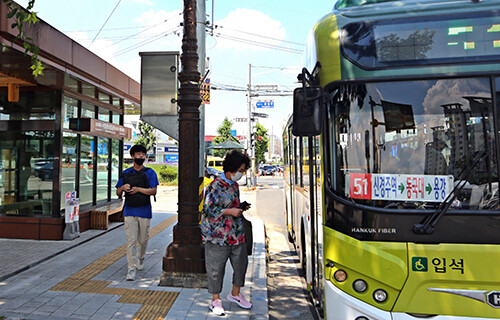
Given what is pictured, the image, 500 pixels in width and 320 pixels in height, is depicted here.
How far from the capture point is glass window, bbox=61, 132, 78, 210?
789 cm

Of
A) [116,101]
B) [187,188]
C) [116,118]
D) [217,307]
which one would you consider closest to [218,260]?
[217,307]

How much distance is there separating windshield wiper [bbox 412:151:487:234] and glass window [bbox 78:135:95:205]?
8369 millimetres

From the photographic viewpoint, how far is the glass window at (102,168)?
9.76m

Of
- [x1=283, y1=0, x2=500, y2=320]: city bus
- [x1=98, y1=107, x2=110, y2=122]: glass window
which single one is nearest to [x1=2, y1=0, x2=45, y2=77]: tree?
[x1=283, y1=0, x2=500, y2=320]: city bus

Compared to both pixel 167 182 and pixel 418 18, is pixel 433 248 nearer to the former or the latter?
pixel 418 18

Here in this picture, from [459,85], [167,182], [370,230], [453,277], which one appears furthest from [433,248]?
[167,182]

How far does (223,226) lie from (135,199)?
5.75 feet

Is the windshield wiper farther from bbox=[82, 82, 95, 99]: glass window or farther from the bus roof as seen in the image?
bbox=[82, 82, 95, 99]: glass window

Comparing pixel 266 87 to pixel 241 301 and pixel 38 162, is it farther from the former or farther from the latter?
pixel 241 301

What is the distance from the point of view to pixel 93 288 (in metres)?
4.61

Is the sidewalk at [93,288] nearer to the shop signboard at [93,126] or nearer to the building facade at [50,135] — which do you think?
the building facade at [50,135]

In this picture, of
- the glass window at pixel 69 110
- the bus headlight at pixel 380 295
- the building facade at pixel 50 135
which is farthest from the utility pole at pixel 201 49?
the bus headlight at pixel 380 295

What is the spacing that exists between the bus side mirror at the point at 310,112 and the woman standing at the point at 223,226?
1.15 meters

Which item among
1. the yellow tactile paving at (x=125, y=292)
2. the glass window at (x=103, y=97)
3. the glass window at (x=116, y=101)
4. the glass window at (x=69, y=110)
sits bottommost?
the yellow tactile paving at (x=125, y=292)
